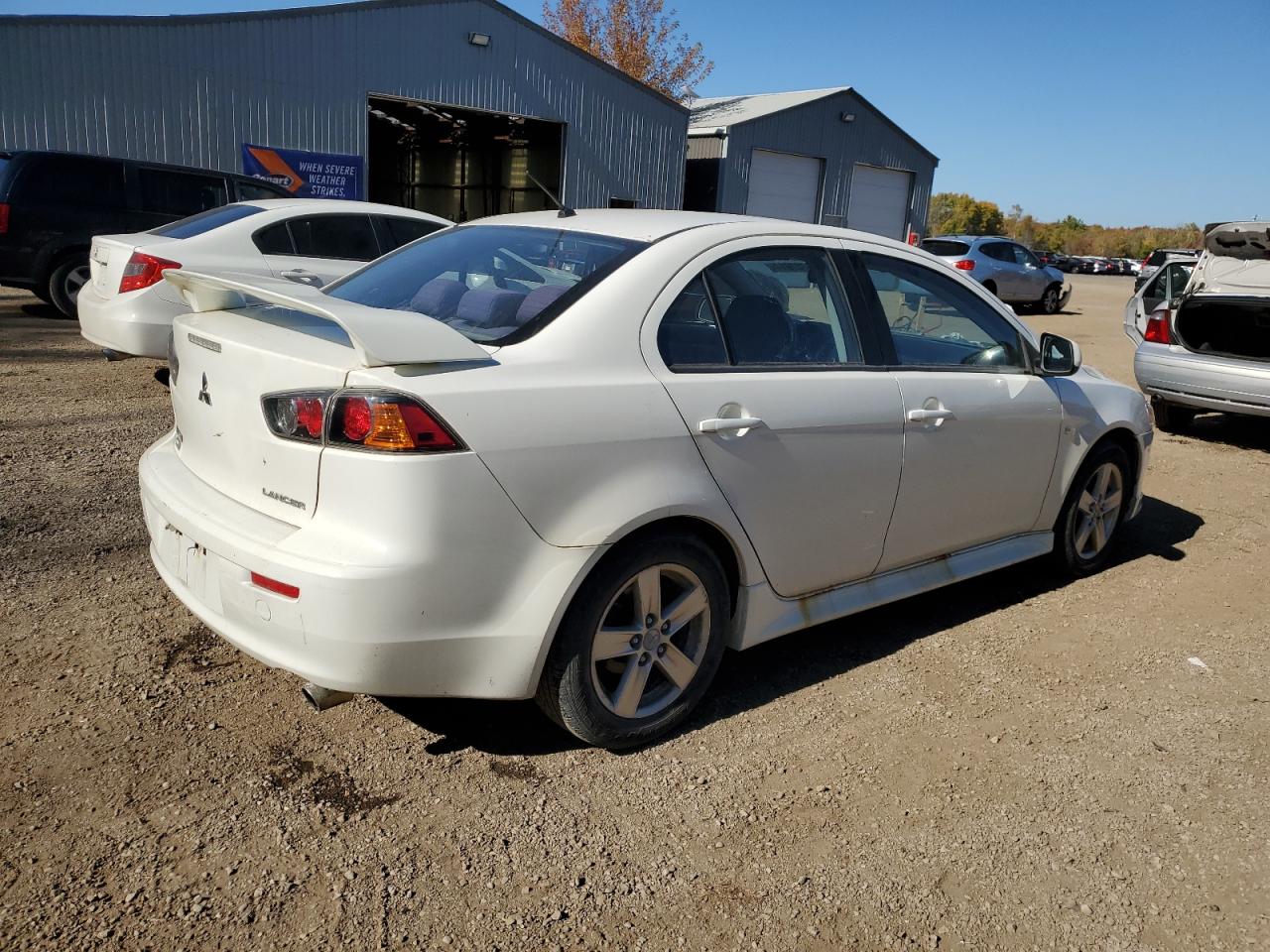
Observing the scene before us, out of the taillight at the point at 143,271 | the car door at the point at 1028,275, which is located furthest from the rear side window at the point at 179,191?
the car door at the point at 1028,275

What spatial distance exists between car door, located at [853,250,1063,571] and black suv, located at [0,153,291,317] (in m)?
9.23

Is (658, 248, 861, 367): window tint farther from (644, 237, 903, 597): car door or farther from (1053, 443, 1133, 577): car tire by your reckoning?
(1053, 443, 1133, 577): car tire

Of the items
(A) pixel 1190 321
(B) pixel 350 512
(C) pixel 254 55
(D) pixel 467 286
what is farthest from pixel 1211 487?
(C) pixel 254 55

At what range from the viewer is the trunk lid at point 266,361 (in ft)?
8.63

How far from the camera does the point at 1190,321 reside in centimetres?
877

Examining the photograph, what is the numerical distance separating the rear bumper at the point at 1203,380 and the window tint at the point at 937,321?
469 cm

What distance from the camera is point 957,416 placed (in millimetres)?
3928

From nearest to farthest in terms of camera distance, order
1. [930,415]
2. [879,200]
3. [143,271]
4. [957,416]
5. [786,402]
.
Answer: [786,402], [930,415], [957,416], [143,271], [879,200]

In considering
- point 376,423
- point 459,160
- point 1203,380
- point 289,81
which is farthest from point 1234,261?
point 459,160

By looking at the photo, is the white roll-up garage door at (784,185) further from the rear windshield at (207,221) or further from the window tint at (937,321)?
the window tint at (937,321)

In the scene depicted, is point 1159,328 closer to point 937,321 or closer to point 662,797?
point 937,321

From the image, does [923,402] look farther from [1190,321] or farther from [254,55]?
[254,55]

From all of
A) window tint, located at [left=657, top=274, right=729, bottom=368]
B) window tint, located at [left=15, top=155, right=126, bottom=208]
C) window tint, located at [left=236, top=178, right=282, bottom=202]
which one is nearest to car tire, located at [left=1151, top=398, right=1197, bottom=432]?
window tint, located at [left=657, top=274, right=729, bottom=368]

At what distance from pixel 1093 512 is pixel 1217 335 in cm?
503
